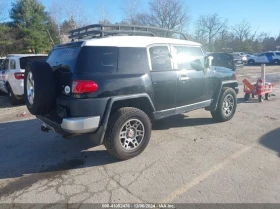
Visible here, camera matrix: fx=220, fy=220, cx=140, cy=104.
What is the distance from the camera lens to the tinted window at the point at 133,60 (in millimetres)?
3527

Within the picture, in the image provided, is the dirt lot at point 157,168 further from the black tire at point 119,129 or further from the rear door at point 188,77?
the rear door at point 188,77

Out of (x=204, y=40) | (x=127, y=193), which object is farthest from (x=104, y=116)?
(x=204, y=40)

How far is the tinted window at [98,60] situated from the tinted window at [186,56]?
145 cm

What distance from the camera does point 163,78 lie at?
13.1ft

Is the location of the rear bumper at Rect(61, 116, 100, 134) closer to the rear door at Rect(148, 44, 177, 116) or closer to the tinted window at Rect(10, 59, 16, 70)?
the rear door at Rect(148, 44, 177, 116)

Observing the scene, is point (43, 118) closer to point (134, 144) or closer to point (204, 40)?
point (134, 144)

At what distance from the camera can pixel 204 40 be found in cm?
5375

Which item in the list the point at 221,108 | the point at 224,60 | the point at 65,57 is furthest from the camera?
the point at 224,60

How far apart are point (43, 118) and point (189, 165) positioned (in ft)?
8.25

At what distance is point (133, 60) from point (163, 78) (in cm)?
68

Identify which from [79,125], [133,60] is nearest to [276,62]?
[133,60]

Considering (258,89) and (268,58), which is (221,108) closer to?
(258,89)

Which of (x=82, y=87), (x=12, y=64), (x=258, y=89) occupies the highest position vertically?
(x=12, y=64)

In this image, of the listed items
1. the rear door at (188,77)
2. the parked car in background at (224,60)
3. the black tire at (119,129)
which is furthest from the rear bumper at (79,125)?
the parked car in background at (224,60)
